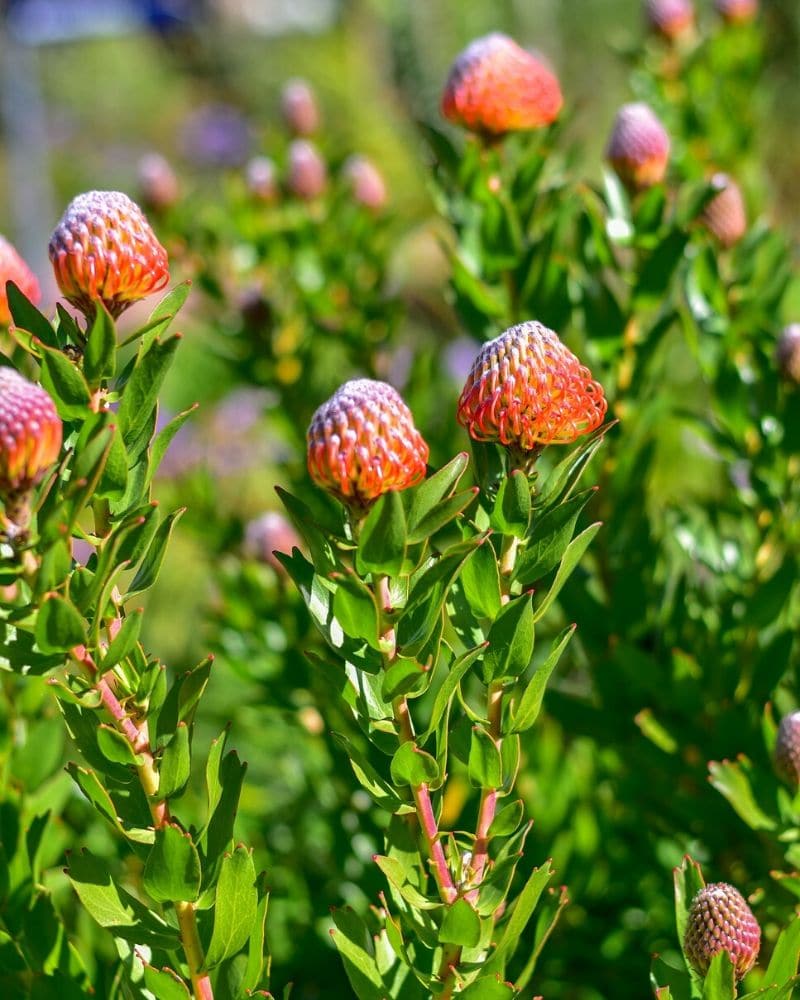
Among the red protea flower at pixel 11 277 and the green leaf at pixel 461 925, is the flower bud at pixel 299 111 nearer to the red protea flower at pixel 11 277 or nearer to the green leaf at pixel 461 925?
the red protea flower at pixel 11 277

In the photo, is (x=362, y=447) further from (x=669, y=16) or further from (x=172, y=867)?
(x=669, y=16)

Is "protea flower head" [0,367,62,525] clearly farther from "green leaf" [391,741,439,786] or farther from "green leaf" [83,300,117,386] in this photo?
"green leaf" [391,741,439,786]

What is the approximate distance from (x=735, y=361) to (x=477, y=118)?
A: 1.46ft

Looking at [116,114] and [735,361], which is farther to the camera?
[116,114]

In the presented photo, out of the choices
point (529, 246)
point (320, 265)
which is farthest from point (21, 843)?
point (320, 265)

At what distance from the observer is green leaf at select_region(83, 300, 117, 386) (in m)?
0.70

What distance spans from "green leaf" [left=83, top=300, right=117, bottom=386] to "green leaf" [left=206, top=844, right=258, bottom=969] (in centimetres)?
34

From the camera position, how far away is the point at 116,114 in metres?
15.2

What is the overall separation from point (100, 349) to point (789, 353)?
0.79 metres

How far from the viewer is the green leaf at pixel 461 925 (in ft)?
2.50

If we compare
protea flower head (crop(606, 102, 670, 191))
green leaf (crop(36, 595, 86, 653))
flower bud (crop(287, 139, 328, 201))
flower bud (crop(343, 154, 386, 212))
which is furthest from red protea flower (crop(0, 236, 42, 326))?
flower bud (crop(343, 154, 386, 212))

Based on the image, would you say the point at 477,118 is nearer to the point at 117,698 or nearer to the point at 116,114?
A: the point at 117,698

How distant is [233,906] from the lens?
0.79 meters

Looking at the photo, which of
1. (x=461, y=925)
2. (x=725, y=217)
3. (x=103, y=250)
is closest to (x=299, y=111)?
(x=725, y=217)
